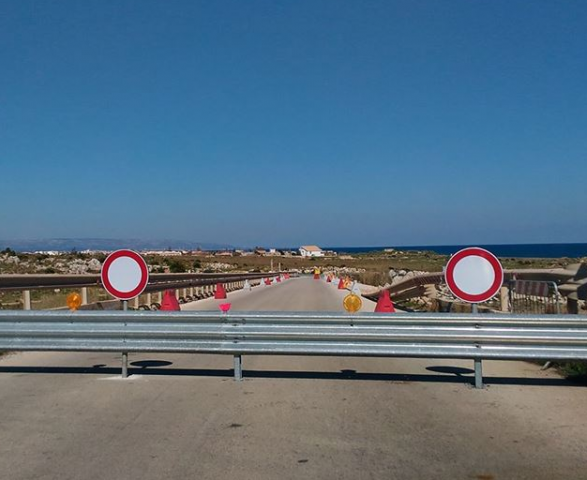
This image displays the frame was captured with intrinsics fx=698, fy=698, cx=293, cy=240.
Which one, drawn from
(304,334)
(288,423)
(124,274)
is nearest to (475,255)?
(304,334)

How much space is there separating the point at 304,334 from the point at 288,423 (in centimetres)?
199

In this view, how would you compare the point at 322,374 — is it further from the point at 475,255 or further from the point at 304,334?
the point at 475,255

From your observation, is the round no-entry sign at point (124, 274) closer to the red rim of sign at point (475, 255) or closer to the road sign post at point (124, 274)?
the road sign post at point (124, 274)

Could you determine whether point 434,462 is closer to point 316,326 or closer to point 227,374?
point 316,326

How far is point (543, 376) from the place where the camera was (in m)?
9.72

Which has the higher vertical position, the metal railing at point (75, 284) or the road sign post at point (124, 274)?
the road sign post at point (124, 274)

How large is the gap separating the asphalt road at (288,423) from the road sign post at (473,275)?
45.4 inches

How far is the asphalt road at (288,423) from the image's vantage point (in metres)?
5.55

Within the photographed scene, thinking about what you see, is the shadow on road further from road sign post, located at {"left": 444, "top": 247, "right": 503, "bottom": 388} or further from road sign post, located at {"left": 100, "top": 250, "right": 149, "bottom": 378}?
road sign post, located at {"left": 100, "top": 250, "right": 149, "bottom": 378}

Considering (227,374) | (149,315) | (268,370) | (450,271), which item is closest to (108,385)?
(149,315)

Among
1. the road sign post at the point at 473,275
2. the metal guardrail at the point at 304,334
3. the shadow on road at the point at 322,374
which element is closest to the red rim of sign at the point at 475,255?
the road sign post at the point at 473,275

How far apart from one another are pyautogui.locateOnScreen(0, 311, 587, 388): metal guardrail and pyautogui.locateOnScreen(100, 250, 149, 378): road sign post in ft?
2.69

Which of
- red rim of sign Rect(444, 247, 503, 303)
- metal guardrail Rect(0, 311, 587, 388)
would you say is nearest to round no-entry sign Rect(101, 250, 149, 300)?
metal guardrail Rect(0, 311, 587, 388)

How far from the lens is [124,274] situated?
1000cm
